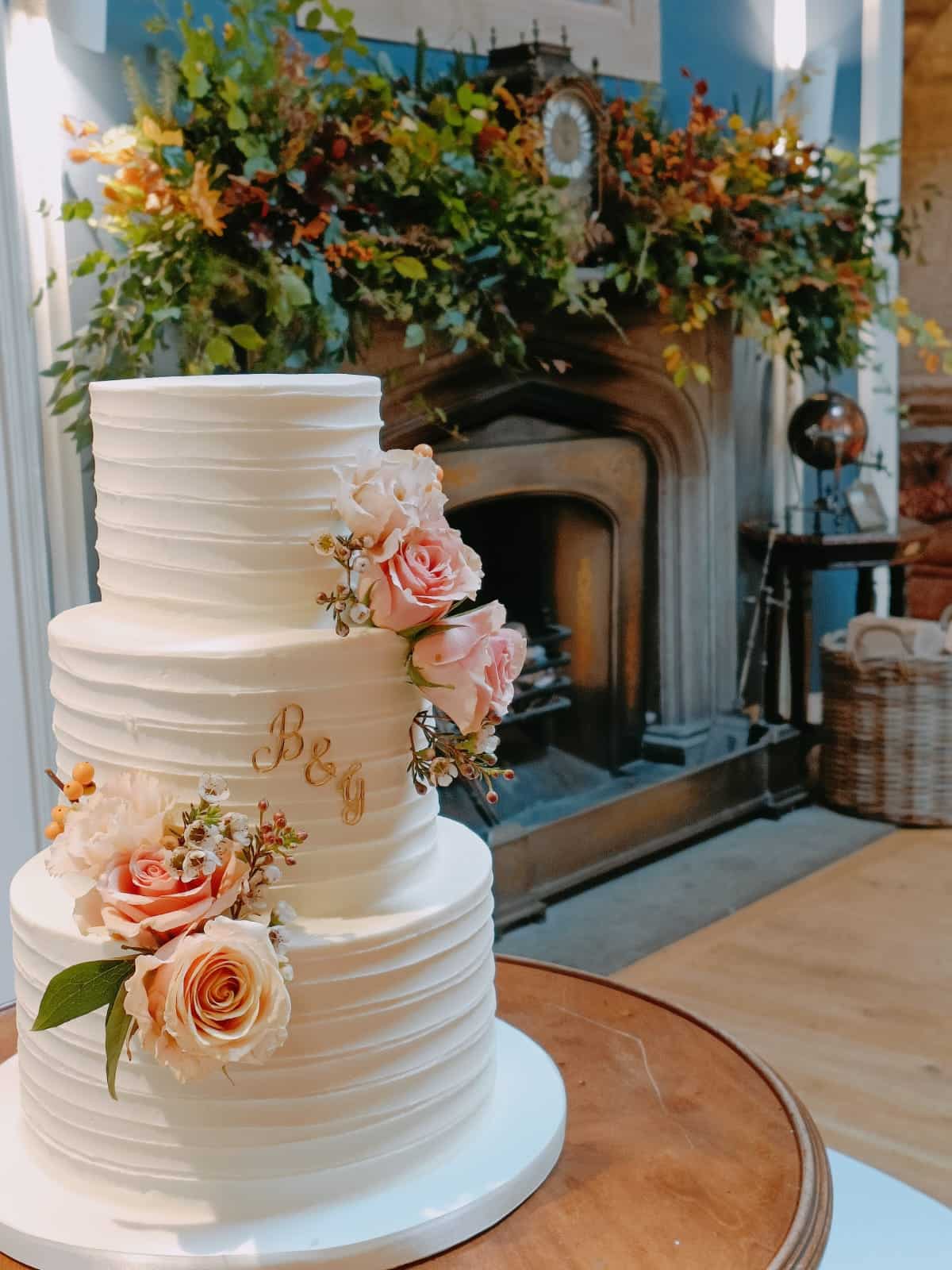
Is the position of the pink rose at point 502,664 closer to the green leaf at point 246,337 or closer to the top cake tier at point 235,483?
the top cake tier at point 235,483

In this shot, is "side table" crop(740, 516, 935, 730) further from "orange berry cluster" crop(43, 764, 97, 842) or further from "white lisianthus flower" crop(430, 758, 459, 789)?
"orange berry cluster" crop(43, 764, 97, 842)

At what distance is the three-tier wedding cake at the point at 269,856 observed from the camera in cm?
100

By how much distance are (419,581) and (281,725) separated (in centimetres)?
15

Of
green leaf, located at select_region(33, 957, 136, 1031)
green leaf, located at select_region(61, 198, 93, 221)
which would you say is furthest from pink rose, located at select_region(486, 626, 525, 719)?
green leaf, located at select_region(61, 198, 93, 221)

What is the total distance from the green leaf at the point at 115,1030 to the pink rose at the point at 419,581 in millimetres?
327

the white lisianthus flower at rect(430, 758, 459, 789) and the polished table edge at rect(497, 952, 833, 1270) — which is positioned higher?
the white lisianthus flower at rect(430, 758, 459, 789)

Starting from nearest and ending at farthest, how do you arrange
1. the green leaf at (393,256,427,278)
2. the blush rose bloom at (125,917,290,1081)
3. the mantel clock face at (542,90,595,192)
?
the blush rose bloom at (125,917,290,1081), the green leaf at (393,256,427,278), the mantel clock face at (542,90,595,192)

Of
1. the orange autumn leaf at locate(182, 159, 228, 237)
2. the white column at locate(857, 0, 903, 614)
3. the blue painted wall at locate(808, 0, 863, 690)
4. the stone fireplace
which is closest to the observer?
the orange autumn leaf at locate(182, 159, 228, 237)

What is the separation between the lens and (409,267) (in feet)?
8.21

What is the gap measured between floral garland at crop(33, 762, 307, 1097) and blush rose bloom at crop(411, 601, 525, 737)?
159 millimetres

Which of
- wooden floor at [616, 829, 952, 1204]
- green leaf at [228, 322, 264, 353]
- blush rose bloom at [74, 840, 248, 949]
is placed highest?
green leaf at [228, 322, 264, 353]

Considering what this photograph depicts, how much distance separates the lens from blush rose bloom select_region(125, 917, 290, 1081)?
3.10 feet

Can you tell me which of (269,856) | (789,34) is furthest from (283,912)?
(789,34)

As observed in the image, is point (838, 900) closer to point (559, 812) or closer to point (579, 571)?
point (559, 812)
